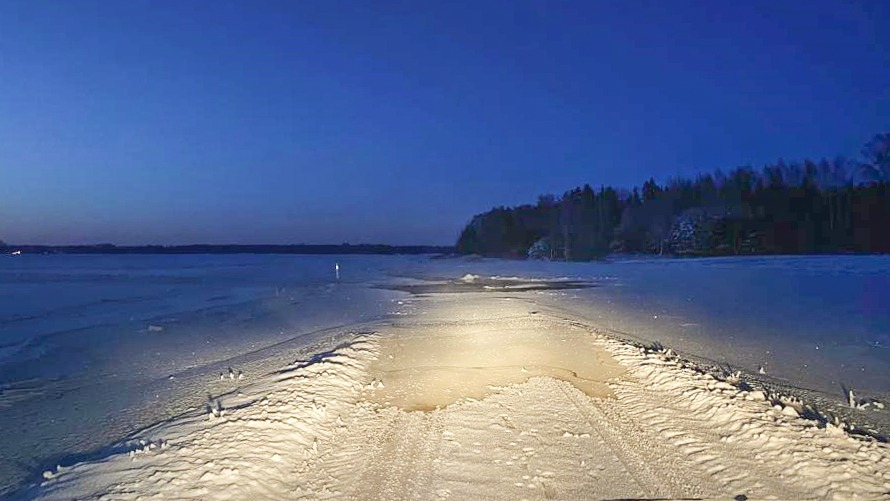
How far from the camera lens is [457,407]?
820cm

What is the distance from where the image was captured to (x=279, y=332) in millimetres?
16797

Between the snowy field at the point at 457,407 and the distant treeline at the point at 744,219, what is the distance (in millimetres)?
50976

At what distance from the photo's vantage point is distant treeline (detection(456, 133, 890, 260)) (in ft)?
199

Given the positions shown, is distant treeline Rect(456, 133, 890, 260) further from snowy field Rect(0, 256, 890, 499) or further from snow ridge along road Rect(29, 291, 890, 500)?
snow ridge along road Rect(29, 291, 890, 500)

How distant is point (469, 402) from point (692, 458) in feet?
11.2

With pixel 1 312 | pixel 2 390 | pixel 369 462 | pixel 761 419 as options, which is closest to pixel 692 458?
pixel 761 419

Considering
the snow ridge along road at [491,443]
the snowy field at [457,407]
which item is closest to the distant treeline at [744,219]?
the snowy field at [457,407]

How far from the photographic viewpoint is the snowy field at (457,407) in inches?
222

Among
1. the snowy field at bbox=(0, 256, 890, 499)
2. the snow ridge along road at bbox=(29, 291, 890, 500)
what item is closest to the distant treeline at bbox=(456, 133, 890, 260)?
the snowy field at bbox=(0, 256, 890, 499)

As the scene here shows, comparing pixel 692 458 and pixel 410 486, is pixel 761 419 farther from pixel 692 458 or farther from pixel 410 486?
pixel 410 486

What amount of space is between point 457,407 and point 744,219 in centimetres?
7122

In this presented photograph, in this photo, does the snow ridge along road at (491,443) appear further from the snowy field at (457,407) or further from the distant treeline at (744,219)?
the distant treeline at (744,219)

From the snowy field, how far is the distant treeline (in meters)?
51.0

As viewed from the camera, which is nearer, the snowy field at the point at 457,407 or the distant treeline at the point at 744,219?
the snowy field at the point at 457,407
